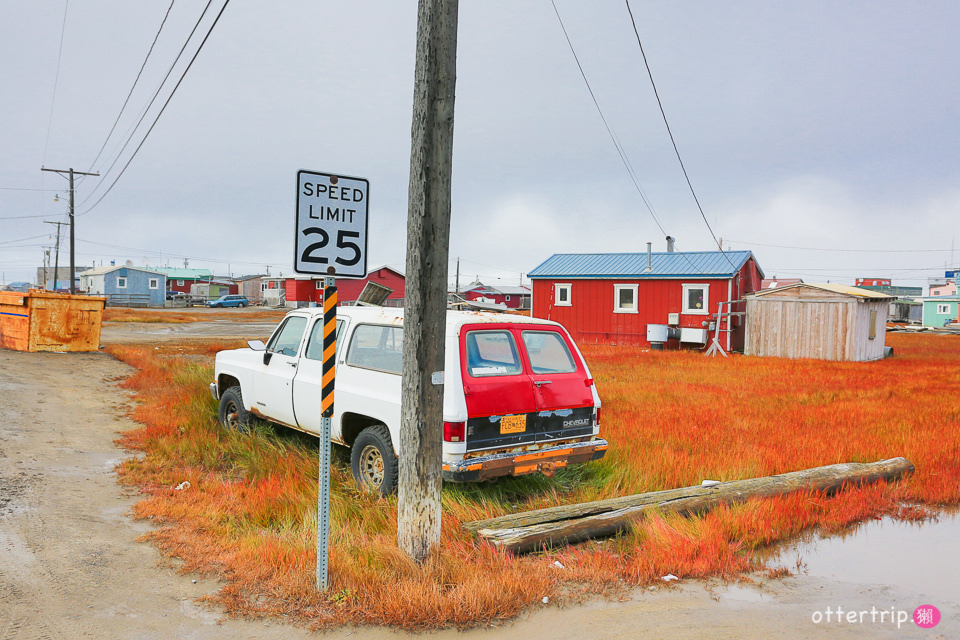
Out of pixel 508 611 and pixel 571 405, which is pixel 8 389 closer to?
pixel 571 405

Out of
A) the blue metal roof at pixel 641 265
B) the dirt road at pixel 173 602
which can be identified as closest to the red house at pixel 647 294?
the blue metal roof at pixel 641 265

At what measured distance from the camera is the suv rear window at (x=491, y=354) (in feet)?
20.2

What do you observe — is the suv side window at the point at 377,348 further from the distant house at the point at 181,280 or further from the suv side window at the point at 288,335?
the distant house at the point at 181,280

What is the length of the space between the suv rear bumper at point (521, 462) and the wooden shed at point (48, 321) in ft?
57.4

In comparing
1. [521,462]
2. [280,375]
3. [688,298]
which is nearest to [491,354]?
[521,462]

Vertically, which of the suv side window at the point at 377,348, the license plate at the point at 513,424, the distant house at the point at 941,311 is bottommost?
the license plate at the point at 513,424

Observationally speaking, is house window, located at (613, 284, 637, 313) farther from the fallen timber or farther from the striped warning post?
the striped warning post

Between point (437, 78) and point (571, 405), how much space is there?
10.9ft

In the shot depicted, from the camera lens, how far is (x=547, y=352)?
6855 millimetres

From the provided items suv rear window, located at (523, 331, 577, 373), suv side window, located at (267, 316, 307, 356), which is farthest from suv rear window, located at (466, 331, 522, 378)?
suv side window, located at (267, 316, 307, 356)

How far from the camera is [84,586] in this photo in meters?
4.56

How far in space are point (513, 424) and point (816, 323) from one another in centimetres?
1997

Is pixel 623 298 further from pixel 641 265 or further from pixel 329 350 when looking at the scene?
pixel 329 350

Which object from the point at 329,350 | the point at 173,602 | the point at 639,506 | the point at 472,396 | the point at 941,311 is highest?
the point at 941,311
